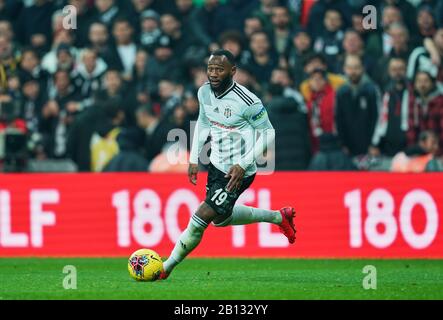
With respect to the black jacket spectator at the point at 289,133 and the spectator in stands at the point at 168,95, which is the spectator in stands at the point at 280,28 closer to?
the spectator in stands at the point at 168,95

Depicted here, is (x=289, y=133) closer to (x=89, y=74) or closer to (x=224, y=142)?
(x=89, y=74)

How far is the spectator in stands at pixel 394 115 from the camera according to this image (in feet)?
57.8

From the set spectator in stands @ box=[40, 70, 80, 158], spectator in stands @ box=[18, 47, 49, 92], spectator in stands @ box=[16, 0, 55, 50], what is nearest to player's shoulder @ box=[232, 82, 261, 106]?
spectator in stands @ box=[40, 70, 80, 158]

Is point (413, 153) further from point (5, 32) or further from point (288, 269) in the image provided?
point (5, 32)

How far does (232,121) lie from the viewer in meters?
12.1

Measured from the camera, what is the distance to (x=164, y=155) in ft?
57.9

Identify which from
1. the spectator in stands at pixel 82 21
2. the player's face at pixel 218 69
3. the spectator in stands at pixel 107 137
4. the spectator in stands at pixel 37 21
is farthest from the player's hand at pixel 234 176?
the spectator in stands at pixel 37 21

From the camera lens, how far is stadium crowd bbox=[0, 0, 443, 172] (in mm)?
17516

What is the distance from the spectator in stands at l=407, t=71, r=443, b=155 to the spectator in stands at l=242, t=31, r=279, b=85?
248cm

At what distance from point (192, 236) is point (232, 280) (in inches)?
29.8

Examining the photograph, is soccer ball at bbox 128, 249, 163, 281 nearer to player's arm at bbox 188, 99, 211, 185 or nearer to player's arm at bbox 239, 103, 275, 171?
player's arm at bbox 188, 99, 211, 185

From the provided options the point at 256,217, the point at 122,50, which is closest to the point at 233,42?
the point at 122,50

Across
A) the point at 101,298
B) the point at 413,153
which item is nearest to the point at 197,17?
the point at 413,153

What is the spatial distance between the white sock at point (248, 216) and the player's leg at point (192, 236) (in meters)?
0.64
